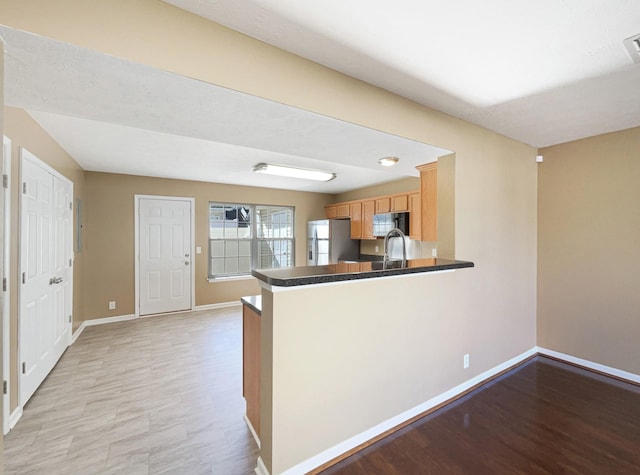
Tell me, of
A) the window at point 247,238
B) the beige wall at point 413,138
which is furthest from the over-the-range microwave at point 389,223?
the window at point 247,238

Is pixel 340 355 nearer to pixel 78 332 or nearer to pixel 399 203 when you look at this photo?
pixel 399 203

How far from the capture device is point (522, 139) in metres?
3.05

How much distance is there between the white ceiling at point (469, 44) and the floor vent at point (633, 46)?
0.03 m

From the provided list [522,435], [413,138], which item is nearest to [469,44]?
[413,138]

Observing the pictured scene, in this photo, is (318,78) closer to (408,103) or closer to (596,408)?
(408,103)

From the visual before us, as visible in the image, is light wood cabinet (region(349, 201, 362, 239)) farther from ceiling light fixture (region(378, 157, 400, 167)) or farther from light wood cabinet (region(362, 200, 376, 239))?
ceiling light fixture (region(378, 157, 400, 167))

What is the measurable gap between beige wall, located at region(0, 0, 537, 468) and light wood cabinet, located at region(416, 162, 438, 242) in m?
0.34

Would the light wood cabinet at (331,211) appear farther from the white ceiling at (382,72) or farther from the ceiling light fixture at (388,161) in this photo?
the white ceiling at (382,72)

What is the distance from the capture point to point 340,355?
1.81 m

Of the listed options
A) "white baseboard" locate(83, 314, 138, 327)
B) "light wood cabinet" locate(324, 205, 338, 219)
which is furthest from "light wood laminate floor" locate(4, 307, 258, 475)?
"light wood cabinet" locate(324, 205, 338, 219)

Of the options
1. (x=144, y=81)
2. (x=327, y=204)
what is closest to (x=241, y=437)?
(x=144, y=81)

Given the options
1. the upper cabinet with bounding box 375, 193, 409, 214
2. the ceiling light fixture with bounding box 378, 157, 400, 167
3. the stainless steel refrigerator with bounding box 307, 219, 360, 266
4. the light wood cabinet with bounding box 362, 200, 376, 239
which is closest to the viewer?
the ceiling light fixture with bounding box 378, 157, 400, 167

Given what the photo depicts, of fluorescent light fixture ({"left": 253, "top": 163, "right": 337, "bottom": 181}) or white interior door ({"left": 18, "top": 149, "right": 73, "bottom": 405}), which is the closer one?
white interior door ({"left": 18, "top": 149, "right": 73, "bottom": 405})

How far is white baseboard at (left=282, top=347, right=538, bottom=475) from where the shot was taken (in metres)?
1.69
